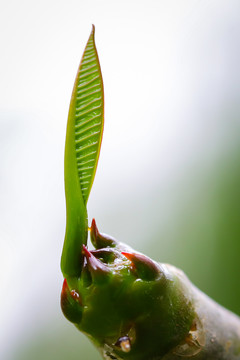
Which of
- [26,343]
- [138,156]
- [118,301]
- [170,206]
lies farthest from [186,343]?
[138,156]

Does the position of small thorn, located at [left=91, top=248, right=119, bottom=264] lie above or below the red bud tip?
below

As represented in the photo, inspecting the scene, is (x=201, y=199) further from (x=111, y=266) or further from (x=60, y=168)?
(x=111, y=266)

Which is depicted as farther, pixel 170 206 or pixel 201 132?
pixel 201 132

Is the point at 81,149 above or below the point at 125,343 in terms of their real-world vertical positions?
above

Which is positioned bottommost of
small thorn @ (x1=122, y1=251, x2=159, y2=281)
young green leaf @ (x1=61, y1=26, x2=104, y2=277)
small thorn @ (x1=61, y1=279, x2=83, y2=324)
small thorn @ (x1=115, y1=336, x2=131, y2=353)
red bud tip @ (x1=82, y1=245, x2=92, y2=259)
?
small thorn @ (x1=115, y1=336, x2=131, y2=353)
